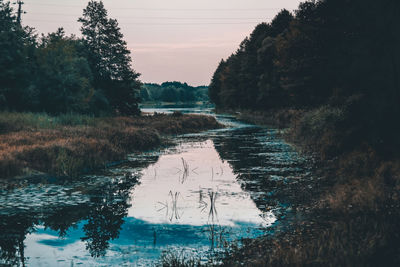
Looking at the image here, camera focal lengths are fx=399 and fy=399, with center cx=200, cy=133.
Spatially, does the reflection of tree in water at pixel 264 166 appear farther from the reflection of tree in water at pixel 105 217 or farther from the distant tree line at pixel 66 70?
the distant tree line at pixel 66 70

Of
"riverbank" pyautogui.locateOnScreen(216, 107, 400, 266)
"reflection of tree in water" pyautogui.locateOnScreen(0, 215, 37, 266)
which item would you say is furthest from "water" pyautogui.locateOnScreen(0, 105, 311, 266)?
"riverbank" pyautogui.locateOnScreen(216, 107, 400, 266)

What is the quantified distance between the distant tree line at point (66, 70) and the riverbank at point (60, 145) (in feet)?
20.2

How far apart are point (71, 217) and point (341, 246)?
24.4ft

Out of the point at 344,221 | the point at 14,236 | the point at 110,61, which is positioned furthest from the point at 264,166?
the point at 110,61

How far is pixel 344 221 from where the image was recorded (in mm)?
8766

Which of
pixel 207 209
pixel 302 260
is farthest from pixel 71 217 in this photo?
pixel 302 260

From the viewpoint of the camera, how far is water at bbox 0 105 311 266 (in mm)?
8406

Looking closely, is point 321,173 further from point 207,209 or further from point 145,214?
point 145,214

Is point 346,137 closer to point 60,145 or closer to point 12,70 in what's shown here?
point 60,145

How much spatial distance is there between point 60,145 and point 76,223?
30.9 ft

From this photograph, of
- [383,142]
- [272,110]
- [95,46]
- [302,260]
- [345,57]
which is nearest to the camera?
[302,260]

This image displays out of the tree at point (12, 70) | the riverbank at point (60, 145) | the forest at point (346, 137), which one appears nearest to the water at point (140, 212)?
the forest at point (346, 137)

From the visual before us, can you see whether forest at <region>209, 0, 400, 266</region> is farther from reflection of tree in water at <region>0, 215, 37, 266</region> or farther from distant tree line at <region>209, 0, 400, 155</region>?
reflection of tree in water at <region>0, 215, 37, 266</region>

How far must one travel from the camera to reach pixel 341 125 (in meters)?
17.8
